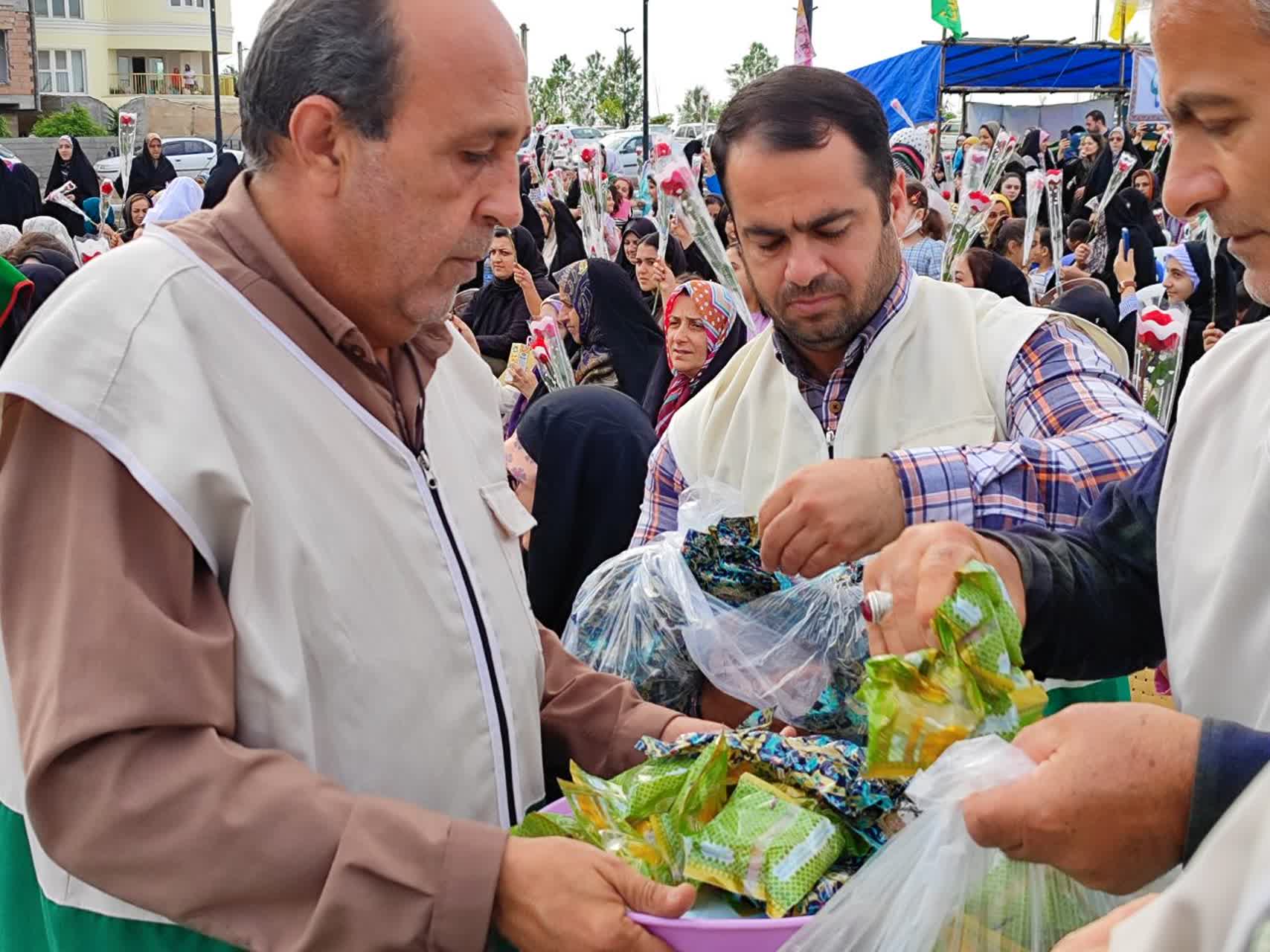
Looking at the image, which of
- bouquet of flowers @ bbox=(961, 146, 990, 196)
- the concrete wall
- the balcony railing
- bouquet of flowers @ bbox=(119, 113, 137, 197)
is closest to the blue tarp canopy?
bouquet of flowers @ bbox=(119, 113, 137, 197)

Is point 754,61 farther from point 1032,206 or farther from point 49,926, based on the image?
point 49,926

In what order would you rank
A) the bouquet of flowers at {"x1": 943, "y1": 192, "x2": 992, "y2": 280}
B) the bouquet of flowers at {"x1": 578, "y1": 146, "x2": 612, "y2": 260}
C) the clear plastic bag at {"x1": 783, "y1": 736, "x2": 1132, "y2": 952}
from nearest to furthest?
the clear plastic bag at {"x1": 783, "y1": 736, "x2": 1132, "y2": 952}, the bouquet of flowers at {"x1": 943, "y1": 192, "x2": 992, "y2": 280}, the bouquet of flowers at {"x1": 578, "y1": 146, "x2": 612, "y2": 260}

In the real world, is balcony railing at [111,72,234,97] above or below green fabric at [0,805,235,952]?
above

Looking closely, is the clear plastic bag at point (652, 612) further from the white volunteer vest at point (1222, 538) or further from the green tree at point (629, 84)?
the green tree at point (629, 84)

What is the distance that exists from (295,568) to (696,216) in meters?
3.36

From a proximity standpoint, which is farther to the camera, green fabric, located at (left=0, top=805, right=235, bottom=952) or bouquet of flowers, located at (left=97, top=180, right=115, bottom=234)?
bouquet of flowers, located at (left=97, top=180, right=115, bottom=234)

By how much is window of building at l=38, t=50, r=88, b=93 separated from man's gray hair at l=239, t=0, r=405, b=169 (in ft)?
218

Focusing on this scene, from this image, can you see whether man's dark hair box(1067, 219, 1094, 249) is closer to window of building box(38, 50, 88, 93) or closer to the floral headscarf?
the floral headscarf

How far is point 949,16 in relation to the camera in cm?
2392

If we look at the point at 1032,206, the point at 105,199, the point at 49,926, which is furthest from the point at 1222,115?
the point at 105,199

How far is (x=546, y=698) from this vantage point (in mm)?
2061

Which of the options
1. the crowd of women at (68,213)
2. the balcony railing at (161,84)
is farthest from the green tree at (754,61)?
the crowd of women at (68,213)

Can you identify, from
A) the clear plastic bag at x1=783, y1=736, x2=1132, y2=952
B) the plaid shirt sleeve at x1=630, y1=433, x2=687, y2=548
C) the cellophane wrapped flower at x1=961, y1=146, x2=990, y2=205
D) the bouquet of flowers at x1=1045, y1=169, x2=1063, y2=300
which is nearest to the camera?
the clear plastic bag at x1=783, y1=736, x2=1132, y2=952

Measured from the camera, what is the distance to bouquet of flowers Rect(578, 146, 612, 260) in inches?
324
